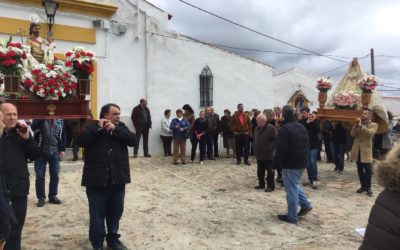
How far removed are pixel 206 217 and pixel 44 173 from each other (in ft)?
10.2

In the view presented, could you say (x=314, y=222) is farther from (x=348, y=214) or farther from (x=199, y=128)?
(x=199, y=128)

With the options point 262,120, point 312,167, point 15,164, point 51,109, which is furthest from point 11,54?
point 312,167

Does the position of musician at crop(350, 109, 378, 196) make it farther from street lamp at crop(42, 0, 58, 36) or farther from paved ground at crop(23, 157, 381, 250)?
street lamp at crop(42, 0, 58, 36)

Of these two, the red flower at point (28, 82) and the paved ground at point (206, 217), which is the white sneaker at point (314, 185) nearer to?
the paved ground at point (206, 217)

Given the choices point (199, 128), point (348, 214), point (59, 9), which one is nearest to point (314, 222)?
point (348, 214)

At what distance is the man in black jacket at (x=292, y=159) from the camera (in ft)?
21.2

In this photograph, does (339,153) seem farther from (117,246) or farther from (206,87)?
(117,246)

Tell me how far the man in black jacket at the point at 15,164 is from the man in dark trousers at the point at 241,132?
8609 mm

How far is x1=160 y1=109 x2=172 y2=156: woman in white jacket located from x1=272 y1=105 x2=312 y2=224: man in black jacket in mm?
7517

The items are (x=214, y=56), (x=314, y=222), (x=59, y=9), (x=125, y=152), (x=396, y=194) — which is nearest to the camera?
(x=396, y=194)

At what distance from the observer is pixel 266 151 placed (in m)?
8.91

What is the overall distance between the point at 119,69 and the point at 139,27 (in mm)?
1727

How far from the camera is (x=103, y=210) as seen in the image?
5035mm

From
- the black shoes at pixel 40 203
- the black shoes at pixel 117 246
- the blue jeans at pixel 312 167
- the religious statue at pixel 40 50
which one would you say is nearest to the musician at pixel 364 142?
the blue jeans at pixel 312 167
